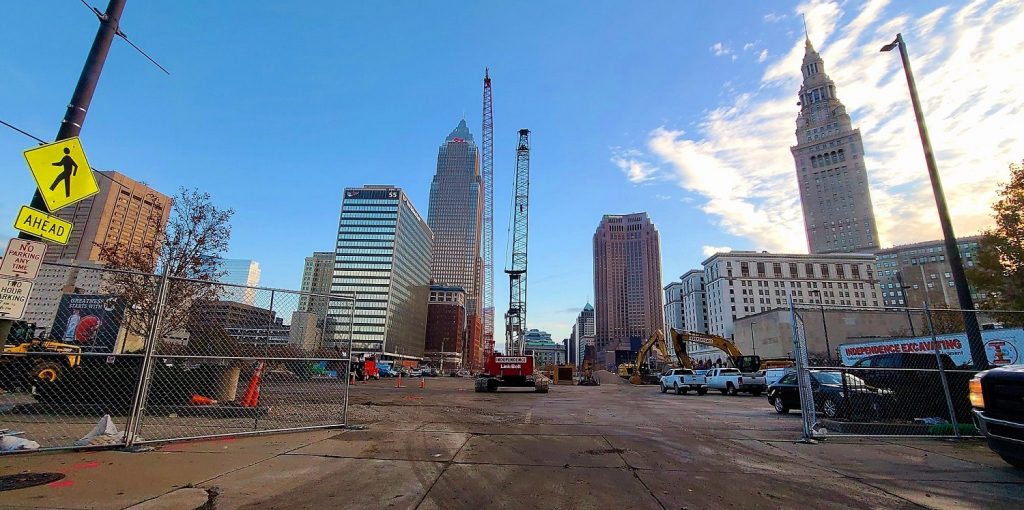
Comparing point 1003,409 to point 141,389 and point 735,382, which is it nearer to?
point 141,389

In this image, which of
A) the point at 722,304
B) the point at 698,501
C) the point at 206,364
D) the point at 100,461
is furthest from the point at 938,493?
the point at 722,304

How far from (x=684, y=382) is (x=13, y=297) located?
3162cm

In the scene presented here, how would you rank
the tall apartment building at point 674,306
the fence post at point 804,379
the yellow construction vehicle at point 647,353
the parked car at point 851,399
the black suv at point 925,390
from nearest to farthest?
the fence post at point 804,379
the black suv at point 925,390
the parked car at point 851,399
the yellow construction vehicle at point 647,353
the tall apartment building at point 674,306

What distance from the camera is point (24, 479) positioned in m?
4.74

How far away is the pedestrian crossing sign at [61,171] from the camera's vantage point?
5648mm

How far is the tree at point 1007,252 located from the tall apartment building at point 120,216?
36.9 metres

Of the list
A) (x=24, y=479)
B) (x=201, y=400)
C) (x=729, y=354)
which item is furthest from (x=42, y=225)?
(x=729, y=354)

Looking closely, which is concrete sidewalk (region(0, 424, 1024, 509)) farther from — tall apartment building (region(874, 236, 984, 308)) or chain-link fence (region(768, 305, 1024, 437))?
tall apartment building (region(874, 236, 984, 308))

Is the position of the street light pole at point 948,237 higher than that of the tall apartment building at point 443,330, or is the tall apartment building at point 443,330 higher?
the tall apartment building at point 443,330

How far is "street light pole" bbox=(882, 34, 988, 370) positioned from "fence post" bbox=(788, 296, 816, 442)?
3.19 meters

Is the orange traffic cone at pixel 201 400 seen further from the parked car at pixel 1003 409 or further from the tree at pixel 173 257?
the parked car at pixel 1003 409

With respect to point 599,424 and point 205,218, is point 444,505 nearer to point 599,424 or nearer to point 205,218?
point 599,424

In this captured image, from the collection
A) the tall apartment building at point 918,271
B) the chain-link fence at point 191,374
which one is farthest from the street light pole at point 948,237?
the tall apartment building at point 918,271

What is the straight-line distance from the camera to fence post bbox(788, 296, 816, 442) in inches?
327
